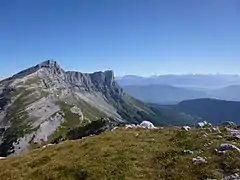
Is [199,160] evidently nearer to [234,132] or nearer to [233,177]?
[233,177]

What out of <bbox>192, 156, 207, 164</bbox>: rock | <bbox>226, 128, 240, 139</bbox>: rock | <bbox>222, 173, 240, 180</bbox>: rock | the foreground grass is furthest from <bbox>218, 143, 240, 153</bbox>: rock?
<bbox>222, 173, 240, 180</bbox>: rock

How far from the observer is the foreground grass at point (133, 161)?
25.9 meters

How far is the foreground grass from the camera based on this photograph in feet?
84.9

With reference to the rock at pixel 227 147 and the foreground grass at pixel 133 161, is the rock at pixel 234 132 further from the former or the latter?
the rock at pixel 227 147

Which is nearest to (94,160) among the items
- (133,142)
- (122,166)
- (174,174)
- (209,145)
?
(122,166)

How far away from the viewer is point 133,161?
93.7 feet

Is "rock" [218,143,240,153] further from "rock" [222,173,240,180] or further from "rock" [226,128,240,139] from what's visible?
"rock" [222,173,240,180]

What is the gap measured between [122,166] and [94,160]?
10.3ft

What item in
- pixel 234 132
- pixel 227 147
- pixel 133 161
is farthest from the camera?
pixel 234 132

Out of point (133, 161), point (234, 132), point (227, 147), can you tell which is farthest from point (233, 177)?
point (234, 132)

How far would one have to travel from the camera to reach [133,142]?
111 feet

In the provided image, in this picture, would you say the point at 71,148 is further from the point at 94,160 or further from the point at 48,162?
the point at 94,160

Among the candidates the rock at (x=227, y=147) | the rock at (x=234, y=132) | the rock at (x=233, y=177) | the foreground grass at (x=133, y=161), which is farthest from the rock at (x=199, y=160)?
the rock at (x=234, y=132)

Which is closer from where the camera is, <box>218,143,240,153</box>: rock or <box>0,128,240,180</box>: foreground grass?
<box>0,128,240,180</box>: foreground grass
